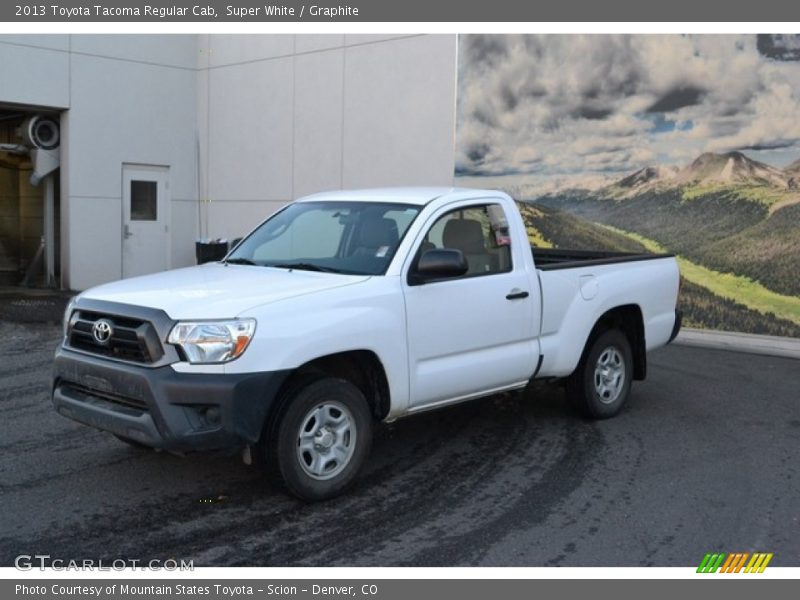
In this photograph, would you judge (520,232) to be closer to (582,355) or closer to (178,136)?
(582,355)

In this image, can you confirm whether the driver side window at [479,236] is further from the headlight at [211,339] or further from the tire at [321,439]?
the headlight at [211,339]

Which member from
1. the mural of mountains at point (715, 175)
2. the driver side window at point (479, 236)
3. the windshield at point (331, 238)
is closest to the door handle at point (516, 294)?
the driver side window at point (479, 236)

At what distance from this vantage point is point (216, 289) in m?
5.39

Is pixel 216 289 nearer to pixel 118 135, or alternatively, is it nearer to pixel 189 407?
pixel 189 407

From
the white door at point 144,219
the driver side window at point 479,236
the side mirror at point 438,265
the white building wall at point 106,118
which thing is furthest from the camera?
the white door at point 144,219

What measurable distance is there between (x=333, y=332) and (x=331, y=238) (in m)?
1.31

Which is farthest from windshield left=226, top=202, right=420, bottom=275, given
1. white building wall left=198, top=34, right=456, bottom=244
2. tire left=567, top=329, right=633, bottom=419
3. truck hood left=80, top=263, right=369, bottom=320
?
white building wall left=198, top=34, right=456, bottom=244

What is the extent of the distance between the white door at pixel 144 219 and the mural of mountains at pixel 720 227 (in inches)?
337

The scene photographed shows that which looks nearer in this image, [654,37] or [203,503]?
[203,503]

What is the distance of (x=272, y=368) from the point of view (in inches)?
197

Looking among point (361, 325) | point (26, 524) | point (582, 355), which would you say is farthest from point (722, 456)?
point (26, 524)

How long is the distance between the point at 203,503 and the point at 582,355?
3465 millimetres

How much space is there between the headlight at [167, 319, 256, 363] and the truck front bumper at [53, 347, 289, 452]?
0.36 ft

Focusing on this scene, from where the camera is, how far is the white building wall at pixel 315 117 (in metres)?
14.1
